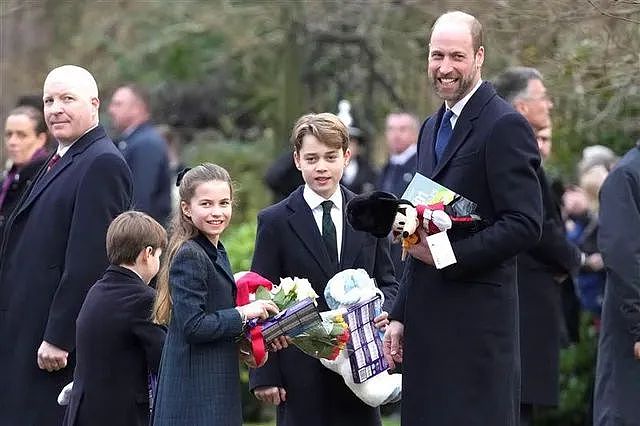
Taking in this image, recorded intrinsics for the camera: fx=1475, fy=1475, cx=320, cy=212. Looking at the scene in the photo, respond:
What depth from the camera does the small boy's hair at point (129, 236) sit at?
6664mm

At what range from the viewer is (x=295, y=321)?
6.06 m

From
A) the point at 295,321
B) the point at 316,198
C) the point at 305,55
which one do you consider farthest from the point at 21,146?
the point at 305,55

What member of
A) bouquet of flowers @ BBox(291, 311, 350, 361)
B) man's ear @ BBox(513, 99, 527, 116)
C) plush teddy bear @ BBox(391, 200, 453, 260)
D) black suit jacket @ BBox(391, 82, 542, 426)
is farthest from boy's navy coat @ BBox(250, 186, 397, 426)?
man's ear @ BBox(513, 99, 527, 116)

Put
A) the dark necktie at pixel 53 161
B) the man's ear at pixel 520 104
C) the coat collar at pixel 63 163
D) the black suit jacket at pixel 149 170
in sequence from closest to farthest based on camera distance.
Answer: the coat collar at pixel 63 163 < the dark necktie at pixel 53 161 < the man's ear at pixel 520 104 < the black suit jacket at pixel 149 170

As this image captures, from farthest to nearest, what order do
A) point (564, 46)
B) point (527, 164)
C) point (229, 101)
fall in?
point (229, 101) → point (564, 46) → point (527, 164)

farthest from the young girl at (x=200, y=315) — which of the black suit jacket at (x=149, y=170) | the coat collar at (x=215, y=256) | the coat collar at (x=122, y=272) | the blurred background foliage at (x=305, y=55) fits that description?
the black suit jacket at (x=149, y=170)

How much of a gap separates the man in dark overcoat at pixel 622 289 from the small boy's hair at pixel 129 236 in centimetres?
233

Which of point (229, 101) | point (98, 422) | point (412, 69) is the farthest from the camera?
point (229, 101)

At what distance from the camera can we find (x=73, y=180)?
23.8 ft

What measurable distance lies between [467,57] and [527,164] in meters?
0.51

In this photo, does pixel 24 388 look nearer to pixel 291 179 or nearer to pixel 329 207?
pixel 329 207

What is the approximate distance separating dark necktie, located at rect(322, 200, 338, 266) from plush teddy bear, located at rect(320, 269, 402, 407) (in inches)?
10.7

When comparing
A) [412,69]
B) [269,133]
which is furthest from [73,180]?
[269,133]

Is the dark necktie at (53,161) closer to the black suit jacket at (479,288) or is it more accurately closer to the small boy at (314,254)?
the small boy at (314,254)
